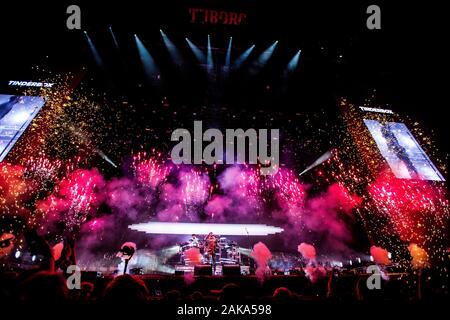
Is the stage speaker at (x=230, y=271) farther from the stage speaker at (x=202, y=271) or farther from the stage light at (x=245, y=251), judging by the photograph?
the stage light at (x=245, y=251)


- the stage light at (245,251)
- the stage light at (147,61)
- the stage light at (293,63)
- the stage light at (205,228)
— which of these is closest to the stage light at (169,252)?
the stage light at (205,228)

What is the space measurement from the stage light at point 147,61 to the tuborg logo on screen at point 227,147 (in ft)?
7.59

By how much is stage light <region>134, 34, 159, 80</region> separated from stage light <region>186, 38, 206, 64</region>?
137 centimetres

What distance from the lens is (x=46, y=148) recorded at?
27.0ft

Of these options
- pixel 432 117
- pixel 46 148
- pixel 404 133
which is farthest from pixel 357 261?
pixel 46 148

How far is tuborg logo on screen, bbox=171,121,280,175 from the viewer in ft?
33.8

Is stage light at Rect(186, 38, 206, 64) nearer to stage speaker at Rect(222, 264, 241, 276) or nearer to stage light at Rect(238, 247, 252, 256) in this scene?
stage speaker at Rect(222, 264, 241, 276)

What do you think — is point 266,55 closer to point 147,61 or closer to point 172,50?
point 172,50

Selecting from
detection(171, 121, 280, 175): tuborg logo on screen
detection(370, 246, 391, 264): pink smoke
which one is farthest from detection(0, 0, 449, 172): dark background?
detection(370, 246, 391, 264): pink smoke

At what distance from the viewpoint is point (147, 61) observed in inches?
321

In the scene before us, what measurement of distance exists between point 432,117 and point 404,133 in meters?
1.10

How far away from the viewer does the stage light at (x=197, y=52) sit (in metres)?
7.52
